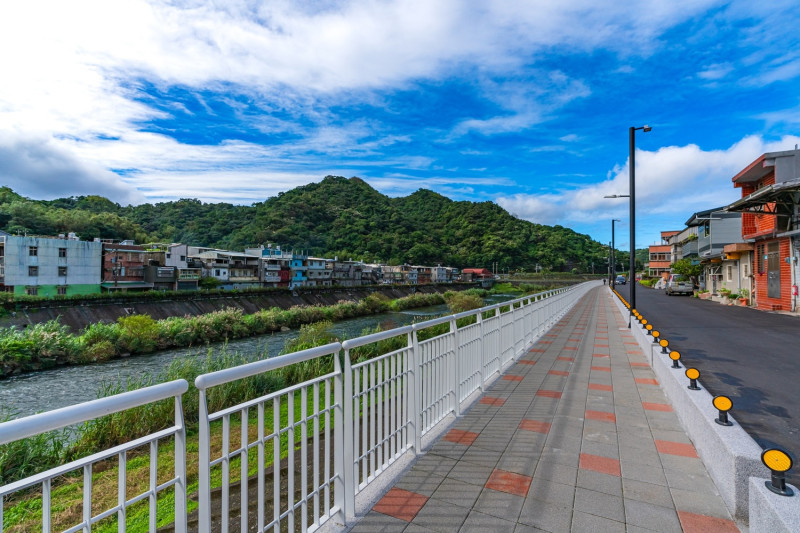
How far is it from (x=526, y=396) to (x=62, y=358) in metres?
21.0

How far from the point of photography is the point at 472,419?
4641mm

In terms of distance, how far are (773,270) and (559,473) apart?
21.2 meters

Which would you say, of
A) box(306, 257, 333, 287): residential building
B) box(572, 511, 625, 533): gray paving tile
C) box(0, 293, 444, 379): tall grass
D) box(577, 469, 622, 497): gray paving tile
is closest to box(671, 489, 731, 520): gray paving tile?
box(577, 469, 622, 497): gray paving tile

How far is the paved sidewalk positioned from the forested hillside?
67.0 metres

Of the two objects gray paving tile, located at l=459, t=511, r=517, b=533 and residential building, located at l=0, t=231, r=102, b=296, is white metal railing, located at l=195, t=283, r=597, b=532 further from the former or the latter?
residential building, located at l=0, t=231, r=102, b=296

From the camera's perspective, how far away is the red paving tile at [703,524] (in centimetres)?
259

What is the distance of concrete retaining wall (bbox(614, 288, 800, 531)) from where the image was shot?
2.12 meters

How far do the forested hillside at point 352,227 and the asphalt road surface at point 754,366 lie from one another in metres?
67.3

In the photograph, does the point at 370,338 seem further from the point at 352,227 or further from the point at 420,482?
the point at 352,227

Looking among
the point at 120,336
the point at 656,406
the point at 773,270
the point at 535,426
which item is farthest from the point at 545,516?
the point at 120,336

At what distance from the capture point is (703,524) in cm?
266

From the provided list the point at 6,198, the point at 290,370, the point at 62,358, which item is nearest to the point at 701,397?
the point at 290,370

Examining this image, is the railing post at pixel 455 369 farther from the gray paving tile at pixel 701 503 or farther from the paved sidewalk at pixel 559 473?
the gray paving tile at pixel 701 503

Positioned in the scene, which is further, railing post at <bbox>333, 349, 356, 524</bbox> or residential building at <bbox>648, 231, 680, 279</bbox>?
residential building at <bbox>648, 231, 680, 279</bbox>
